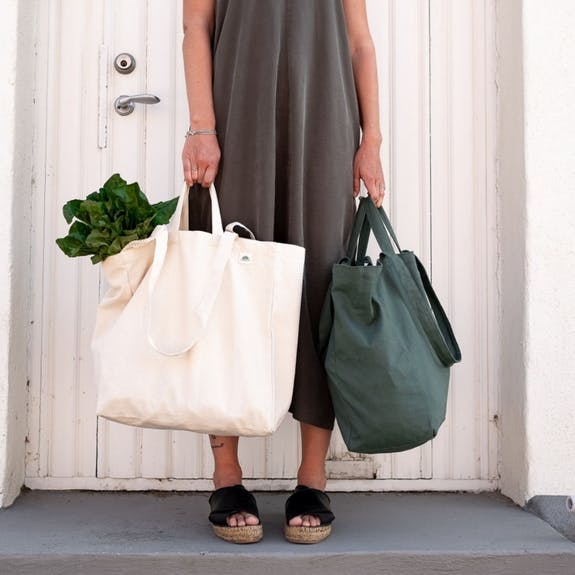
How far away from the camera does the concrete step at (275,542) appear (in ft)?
6.35

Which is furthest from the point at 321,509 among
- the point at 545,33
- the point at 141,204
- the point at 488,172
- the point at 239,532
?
the point at 545,33

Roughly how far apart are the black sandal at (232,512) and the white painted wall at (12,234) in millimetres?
713

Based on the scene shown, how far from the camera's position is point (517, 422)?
248 cm

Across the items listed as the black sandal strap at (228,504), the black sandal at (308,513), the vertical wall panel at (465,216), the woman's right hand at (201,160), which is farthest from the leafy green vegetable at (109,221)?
the vertical wall panel at (465,216)

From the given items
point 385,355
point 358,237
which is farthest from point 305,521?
point 358,237

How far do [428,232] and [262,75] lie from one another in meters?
0.86

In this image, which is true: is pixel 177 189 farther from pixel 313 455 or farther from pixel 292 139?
pixel 313 455

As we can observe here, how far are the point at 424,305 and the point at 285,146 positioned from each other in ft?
1.87

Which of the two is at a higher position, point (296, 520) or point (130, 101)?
point (130, 101)

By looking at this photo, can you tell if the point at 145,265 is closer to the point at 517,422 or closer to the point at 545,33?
the point at 517,422

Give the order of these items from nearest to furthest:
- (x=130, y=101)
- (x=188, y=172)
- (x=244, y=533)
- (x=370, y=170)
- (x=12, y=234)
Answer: (x=244, y=533) < (x=188, y=172) < (x=370, y=170) < (x=12, y=234) < (x=130, y=101)

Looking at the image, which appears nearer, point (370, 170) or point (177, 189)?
point (370, 170)

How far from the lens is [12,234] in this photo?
2400 millimetres

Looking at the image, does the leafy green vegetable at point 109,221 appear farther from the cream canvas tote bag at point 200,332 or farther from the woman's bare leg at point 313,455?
the woman's bare leg at point 313,455
